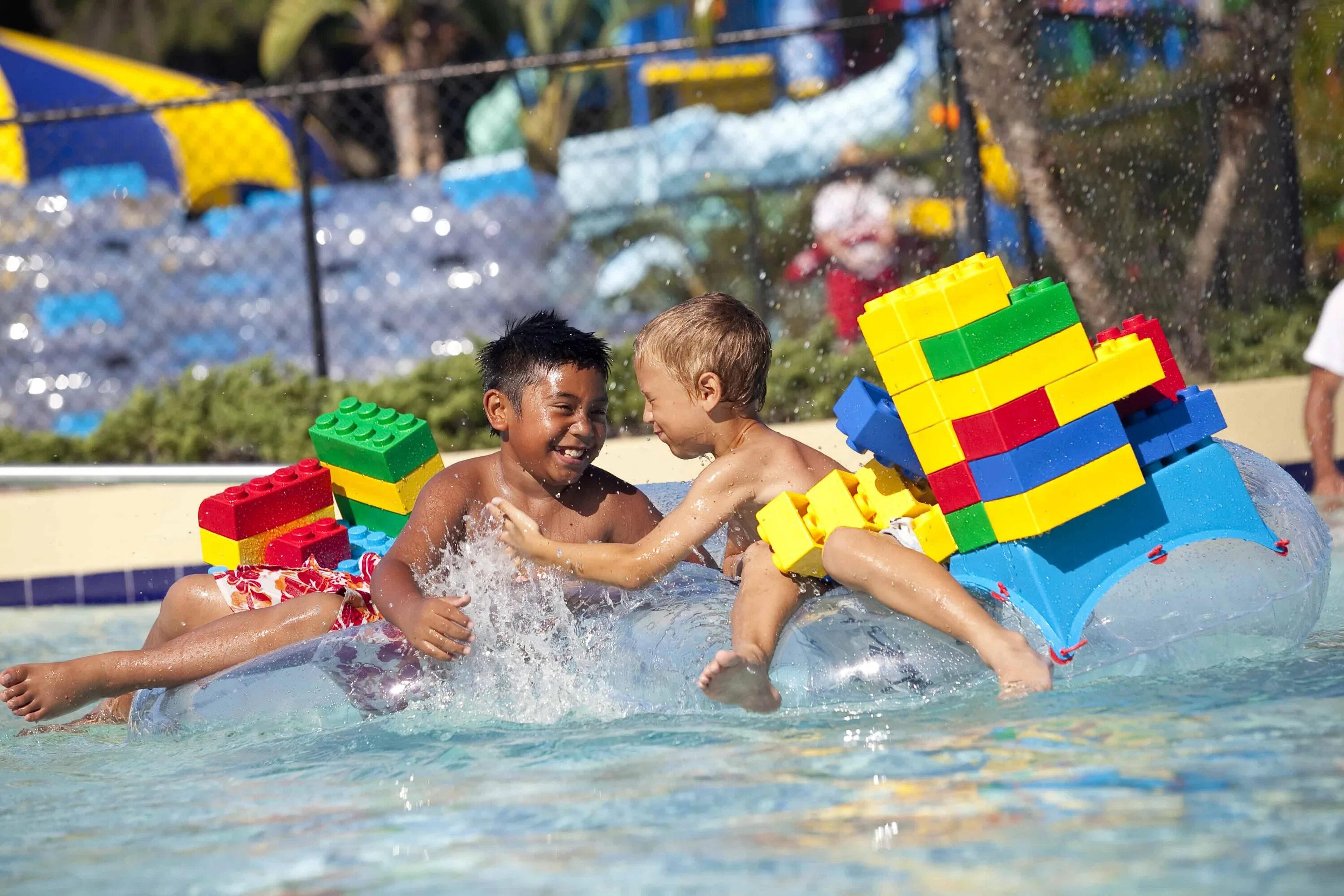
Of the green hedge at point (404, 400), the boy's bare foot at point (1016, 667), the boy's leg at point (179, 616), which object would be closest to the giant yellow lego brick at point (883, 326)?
the boy's bare foot at point (1016, 667)

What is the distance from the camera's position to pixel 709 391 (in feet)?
12.0

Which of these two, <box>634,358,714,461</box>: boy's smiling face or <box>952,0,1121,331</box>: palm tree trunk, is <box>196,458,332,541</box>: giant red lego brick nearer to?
<box>634,358,714,461</box>: boy's smiling face

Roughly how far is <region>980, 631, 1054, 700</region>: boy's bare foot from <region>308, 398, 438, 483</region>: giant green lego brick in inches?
75.1

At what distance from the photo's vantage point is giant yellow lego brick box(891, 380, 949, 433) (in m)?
3.21

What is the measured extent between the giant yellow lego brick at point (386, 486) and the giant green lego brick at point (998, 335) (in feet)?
5.63

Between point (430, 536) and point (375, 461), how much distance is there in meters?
0.69

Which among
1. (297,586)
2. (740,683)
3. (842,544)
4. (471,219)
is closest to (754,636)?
(740,683)

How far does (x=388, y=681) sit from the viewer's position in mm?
3521

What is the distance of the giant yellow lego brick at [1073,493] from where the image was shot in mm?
3217

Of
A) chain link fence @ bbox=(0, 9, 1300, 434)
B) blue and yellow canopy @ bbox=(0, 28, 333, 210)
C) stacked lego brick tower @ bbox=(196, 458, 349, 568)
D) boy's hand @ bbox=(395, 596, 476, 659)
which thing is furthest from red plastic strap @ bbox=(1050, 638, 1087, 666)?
blue and yellow canopy @ bbox=(0, 28, 333, 210)

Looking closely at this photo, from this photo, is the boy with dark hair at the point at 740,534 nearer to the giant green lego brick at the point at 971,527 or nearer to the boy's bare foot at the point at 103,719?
the giant green lego brick at the point at 971,527

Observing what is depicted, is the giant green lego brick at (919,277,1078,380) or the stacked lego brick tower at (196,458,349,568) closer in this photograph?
the giant green lego brick at (919,277,1078,380)

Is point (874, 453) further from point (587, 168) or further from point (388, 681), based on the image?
point (587, 168)

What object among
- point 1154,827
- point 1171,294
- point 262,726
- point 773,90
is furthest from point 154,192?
point 1154,827
